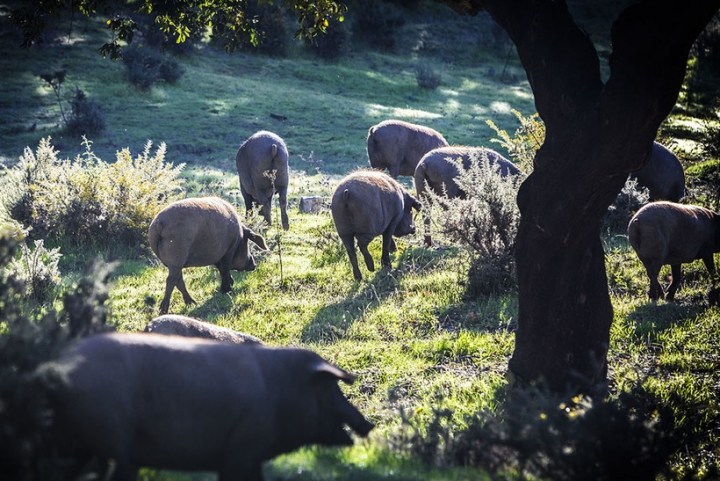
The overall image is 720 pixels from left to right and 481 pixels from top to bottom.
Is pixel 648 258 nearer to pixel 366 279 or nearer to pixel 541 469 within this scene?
pixel 366 279

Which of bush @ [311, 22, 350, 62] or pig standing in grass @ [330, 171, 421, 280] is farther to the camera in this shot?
bush @ [311, 22, 350, 62]

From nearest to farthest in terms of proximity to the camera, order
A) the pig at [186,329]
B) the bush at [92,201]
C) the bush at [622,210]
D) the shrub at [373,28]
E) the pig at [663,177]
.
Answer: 1. the pig at [186,329]
2. the bush at [92,201]
3. the bush at [622,210]
4. the pig at [663,177]
5. the shrub at [373,28]

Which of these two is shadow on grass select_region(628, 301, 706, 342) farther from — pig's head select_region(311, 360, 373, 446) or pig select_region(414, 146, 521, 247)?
pig's head select_region(311, 360, 373, 446)

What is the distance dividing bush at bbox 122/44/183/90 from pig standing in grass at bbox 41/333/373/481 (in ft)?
73.8

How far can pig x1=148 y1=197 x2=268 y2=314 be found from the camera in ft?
31.5

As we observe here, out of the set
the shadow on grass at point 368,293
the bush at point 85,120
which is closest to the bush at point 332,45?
the bush at point 85,120

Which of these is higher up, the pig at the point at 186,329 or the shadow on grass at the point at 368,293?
the pig at the point at 186,329

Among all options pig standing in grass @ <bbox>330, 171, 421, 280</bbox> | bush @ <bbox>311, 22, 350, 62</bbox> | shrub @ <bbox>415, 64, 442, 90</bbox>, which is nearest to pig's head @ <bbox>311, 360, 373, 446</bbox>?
pig standing in grass @ <bbox>330, 171, 421, 280</bbox>

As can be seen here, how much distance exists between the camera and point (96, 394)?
12.2 feet

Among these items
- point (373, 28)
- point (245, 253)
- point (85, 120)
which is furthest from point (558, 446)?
point (373, 28)

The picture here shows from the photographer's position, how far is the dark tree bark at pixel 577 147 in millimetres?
5969

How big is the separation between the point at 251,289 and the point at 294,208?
5.25 metres

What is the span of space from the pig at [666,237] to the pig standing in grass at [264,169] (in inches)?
253

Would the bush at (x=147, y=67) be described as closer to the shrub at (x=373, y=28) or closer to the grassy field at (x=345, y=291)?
the grassy field at (x=345, y=291)
